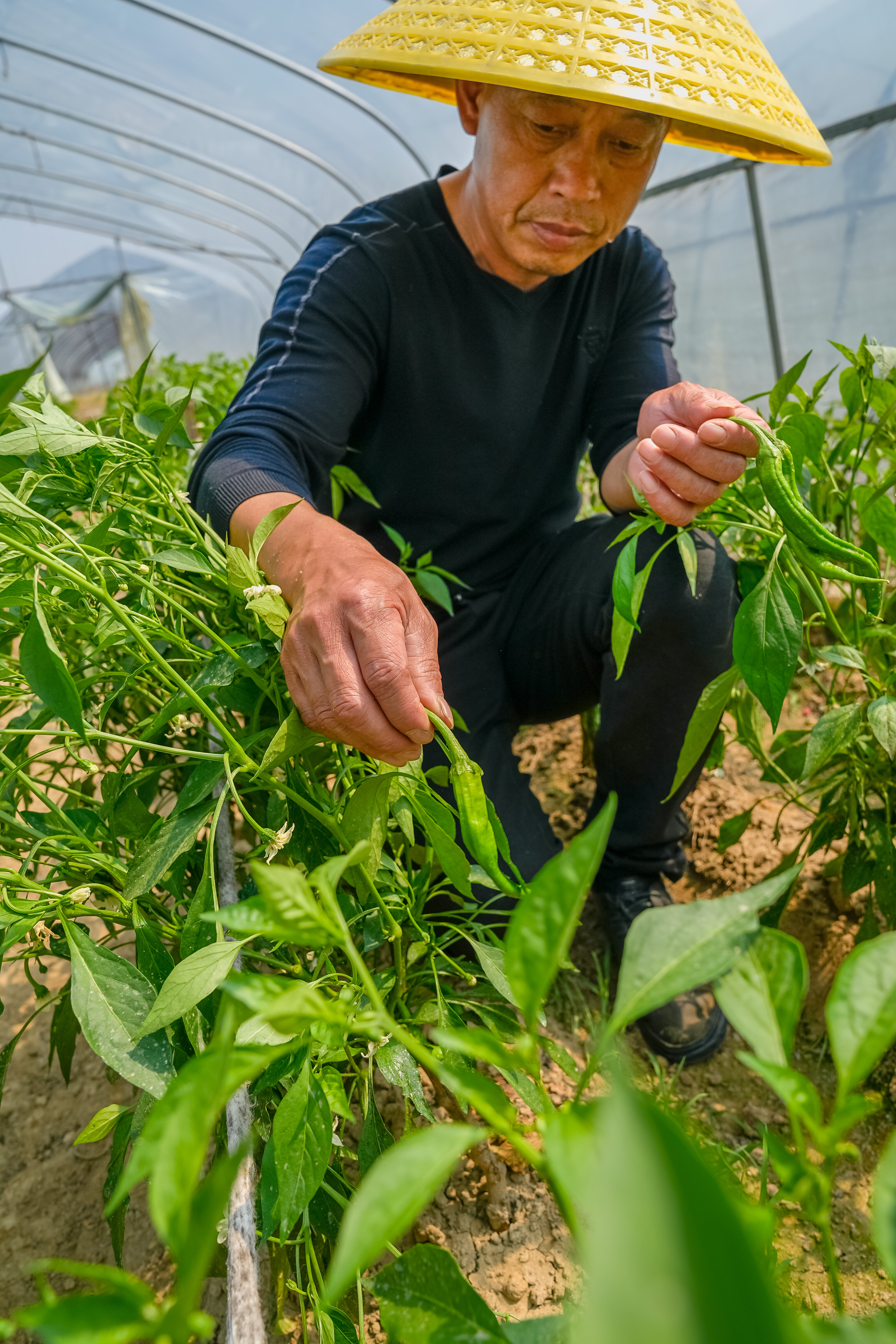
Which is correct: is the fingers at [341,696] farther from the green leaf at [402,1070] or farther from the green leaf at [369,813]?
the green leaf at [402,1070]

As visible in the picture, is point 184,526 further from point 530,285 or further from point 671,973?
point 530,285

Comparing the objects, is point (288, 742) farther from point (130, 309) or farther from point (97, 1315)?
point (130, 309)

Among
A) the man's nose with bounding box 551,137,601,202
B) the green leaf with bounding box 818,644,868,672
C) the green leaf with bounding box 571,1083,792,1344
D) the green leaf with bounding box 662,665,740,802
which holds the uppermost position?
the man's nose with bounding box 551,137,601,202

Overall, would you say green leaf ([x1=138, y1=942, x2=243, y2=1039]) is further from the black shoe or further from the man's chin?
the man's chin

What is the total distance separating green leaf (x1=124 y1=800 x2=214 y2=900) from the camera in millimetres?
559

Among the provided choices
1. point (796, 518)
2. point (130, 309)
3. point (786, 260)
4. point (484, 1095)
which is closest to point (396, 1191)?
point (484, 1095)

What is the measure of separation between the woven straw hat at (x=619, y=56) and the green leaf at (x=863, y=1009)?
2.48 ft

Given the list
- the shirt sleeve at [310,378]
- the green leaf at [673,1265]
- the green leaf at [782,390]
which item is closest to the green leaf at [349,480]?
the shirt sleeve at [310,378]

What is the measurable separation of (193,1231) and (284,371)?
1005mm

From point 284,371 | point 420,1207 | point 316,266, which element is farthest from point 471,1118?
point 316,266

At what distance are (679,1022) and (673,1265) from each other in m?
0.95

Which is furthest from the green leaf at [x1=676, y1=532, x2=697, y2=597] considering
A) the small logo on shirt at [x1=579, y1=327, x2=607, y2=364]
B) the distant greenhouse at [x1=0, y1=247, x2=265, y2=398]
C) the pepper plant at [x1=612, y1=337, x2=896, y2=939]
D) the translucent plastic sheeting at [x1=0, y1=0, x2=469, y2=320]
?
the distant greenhouse at [x1=0, y1=247, x2=265, y2=398]

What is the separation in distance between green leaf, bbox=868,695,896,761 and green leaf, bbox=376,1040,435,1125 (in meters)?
0.40

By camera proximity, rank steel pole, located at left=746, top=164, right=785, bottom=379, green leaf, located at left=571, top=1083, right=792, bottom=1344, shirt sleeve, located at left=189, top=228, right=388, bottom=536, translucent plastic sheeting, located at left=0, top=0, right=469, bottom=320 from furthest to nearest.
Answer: translucent plastic sheeting, located at left=0, top=0, right=469, bottom=320, steel pole, located at left=746, top=164, right=785, bottom=379, shirt sleeve, located at left=189, top=228, right=388, bottom=536, green leaf, located at left=571, top=1083, right=792, bottom=1344
